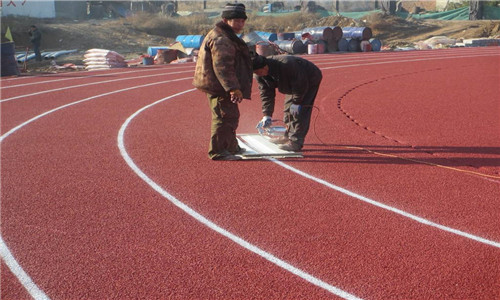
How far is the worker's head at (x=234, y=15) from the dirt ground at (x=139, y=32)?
1964cm

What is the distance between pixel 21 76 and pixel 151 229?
1410cm

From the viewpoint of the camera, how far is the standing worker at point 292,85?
633 cm

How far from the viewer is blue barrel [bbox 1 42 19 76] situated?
16.4 metres

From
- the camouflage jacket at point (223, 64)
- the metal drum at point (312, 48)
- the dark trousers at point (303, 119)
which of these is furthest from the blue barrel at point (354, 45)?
the camouflage jacket at point (223, 64)

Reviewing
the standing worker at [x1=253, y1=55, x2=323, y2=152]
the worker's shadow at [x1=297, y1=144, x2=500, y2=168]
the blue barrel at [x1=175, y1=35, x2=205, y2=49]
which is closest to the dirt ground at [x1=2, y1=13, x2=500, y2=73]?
the blue barrel at [x1=175, y1=35, x2=205, y2=49]

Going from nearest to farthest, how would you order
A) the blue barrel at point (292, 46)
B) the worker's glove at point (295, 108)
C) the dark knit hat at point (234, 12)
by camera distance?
the dark knit hat at point (234, 12) < the worker's glove at point (295, 108) < the blue barrel at point (292, 46)

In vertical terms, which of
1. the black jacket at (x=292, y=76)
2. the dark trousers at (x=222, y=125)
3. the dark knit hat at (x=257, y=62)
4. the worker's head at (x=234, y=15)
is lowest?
the dark trousers at (x=222, y=125)

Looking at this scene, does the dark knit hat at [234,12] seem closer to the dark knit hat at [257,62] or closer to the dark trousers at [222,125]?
the dark knit hat at [257,62]

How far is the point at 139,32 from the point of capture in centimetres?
3656

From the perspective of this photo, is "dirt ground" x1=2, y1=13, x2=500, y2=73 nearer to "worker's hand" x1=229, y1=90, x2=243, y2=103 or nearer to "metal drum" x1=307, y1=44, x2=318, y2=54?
"metal drum" x1=307, y1=44, x2=318, y2=54

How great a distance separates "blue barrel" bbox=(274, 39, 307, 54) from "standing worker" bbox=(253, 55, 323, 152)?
62.0 ft

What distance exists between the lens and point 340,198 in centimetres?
506

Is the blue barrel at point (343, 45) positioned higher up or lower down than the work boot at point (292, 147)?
higher up

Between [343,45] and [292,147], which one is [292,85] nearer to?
[292,147]
